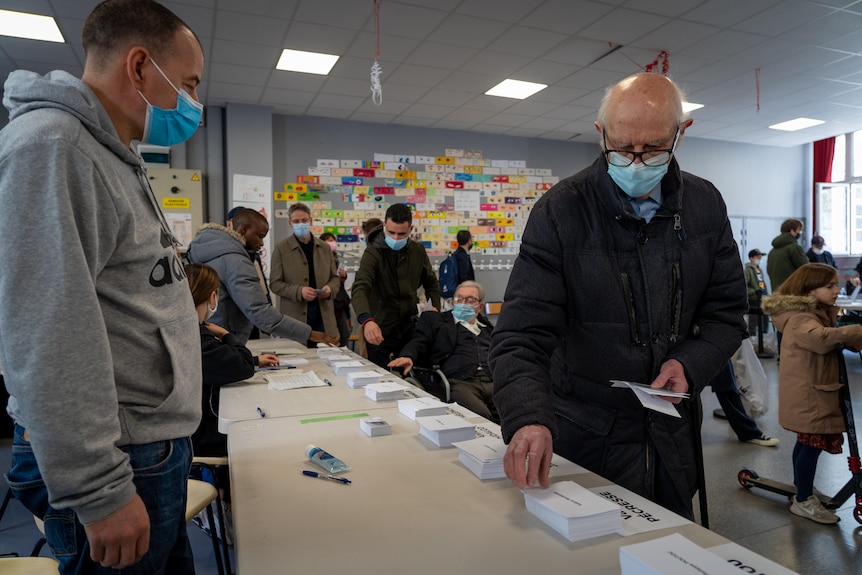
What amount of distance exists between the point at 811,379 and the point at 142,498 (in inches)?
108

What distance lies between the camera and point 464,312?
3.45 metres

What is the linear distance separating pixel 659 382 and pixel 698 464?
0.30 metres

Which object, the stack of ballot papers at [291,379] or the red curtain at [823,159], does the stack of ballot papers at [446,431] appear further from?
the red curtain at [823,159]

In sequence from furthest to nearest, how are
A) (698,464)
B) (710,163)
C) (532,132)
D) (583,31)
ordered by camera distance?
1. (710,163)
2. (532,132)
3. (583,31)
4. (698,464)

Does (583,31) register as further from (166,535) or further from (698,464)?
(166,535)

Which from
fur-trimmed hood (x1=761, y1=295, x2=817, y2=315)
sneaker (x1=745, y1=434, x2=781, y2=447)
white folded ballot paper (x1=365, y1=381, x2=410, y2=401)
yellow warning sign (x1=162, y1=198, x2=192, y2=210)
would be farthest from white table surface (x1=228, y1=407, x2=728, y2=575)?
yellow warning sign (x1=162, y1=198, x2=192, y2=210)

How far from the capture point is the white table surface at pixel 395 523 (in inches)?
32.9

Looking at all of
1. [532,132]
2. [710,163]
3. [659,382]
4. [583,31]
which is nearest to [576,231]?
[659,382]

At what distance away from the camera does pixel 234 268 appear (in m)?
2.75

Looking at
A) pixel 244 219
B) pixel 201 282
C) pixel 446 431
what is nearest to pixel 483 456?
pixel 446 431

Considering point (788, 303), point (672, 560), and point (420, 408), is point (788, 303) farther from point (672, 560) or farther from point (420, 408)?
point (672, 560)

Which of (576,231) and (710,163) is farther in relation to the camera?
(710,163)

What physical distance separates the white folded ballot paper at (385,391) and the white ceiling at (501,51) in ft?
10.0

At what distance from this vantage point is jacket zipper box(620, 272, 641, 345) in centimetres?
115
